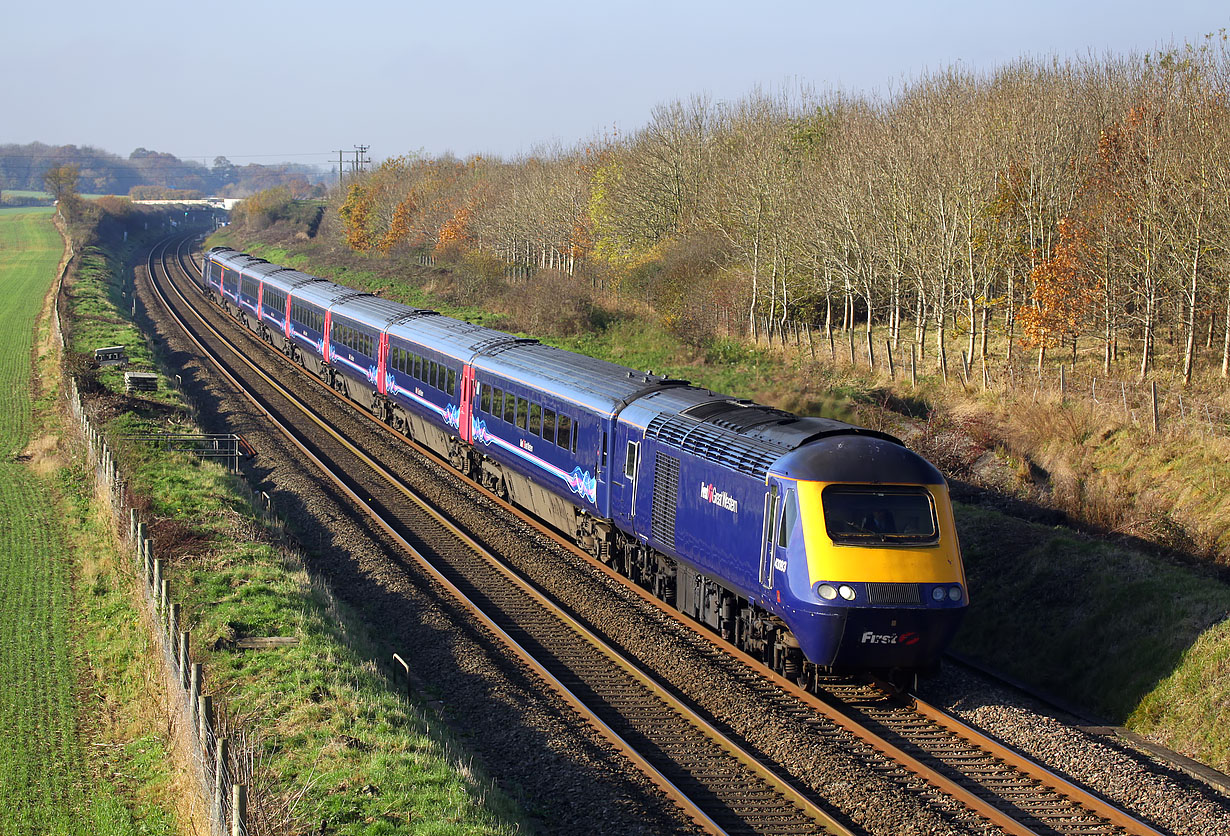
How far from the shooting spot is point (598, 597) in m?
15.9

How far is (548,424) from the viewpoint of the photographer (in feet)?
61.2

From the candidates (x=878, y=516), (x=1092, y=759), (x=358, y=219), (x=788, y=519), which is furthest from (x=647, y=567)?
(x=358, y=219)

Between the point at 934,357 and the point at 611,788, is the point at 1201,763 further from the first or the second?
the point at 934,357

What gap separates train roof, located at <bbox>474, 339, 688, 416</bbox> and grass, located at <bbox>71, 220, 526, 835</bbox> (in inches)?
212

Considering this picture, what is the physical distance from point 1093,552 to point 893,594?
18.3 feet

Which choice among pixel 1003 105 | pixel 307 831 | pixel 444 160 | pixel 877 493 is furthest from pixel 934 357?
pixel 444 160

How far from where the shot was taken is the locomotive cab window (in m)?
11.3

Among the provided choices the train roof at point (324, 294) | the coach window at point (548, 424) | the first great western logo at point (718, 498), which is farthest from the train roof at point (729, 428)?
the train roof at point (324, 294)

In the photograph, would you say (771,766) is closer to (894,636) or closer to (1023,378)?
(894,636)

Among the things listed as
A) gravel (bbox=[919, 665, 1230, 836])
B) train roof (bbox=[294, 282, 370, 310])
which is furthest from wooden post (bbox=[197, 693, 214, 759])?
train roof (bbox=[294, 282, 370, 310])

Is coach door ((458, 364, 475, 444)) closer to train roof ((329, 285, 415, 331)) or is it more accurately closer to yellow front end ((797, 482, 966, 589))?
train roof ((329, 285, 415, 331))

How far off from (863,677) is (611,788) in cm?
427

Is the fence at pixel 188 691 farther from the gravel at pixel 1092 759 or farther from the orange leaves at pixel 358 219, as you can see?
the orange leaves at pixel 358 219

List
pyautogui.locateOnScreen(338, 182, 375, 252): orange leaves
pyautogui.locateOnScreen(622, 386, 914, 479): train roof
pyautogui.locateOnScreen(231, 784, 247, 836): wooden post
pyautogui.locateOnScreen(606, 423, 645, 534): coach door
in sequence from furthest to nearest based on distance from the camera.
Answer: pyautogui.locateOnScreen(338, 182, 375, 252): orange leaves, pyautogui.locateOnScreen(606, 423, 645, 534): coach door, pyautogui.locateOnScreen(622, 386, 914, 479): train roof, pyautogui.locateOnScreen(231, 784, 247, 836): wooden post
